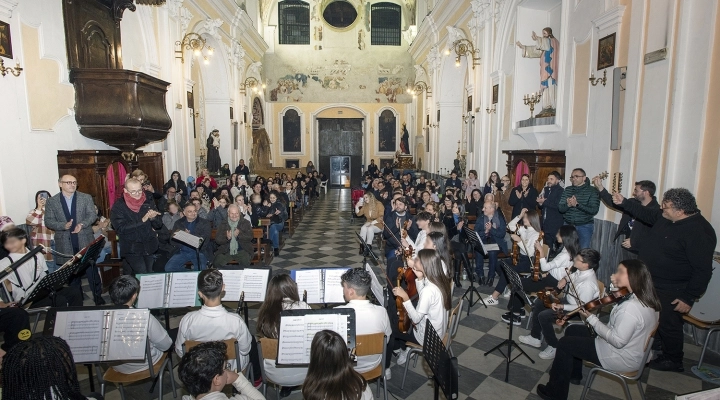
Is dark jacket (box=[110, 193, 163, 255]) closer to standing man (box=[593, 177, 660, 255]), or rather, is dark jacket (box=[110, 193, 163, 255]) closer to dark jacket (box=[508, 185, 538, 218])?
standing man (box=[593, 177, 660, 255])

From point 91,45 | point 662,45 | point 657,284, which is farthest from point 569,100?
point 91,45

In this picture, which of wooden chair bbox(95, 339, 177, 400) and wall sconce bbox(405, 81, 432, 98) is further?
wall sconce bbox(405, 81, 432, 98)

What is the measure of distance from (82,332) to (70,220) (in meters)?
3.12

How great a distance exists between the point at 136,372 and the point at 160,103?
632cm

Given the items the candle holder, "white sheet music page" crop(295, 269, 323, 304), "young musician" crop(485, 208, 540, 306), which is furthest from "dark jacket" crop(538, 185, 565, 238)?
"white sheet music page" crop(295, 269, 323, 304)

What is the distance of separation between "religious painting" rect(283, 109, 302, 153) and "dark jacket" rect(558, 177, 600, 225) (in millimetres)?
20241

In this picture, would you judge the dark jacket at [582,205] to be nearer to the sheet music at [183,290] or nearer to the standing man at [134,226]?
the sheet music at [183,290]

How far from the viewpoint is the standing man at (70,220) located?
5410 mm

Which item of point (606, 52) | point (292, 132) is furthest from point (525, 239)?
point (292, 132)

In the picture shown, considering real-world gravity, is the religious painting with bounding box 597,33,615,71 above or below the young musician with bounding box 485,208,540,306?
above

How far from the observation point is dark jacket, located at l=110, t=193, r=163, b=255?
17.6 feet

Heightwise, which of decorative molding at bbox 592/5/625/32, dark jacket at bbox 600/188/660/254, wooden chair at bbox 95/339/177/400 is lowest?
wooden chair at bbox 95/339/177/400

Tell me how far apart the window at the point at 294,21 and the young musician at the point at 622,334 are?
78.6ft

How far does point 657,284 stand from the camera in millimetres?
4219
